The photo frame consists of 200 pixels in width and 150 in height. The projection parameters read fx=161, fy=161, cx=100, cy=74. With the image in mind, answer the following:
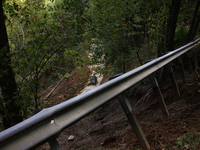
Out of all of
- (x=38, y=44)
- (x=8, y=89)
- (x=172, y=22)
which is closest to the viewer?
(x=8, y=89)

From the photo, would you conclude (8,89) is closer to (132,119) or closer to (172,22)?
(132,119)

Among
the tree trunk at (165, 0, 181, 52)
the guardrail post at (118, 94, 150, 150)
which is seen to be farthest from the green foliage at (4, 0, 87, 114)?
the tree trunk at (165, 0, 181, 52)

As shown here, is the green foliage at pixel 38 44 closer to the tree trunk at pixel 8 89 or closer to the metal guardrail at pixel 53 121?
the tree trunk at pixel 8 89

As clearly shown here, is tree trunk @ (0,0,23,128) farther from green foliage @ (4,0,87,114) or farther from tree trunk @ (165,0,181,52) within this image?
tree trunk @ (165,0,181,52)

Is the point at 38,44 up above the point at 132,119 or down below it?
above

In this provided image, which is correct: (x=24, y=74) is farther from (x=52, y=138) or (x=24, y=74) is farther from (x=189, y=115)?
(x=189, y=115)

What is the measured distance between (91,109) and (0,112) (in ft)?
10.3

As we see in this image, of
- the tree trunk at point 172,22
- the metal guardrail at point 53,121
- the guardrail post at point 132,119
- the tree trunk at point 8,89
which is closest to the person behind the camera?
the metal guardrail at point 53,121

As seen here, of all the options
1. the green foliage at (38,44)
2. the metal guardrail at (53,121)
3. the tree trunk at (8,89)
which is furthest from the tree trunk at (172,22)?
the tree trunk at (8,89)

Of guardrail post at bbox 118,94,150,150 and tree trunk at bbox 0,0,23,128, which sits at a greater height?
tree trunk at bbox 0,0,23,128

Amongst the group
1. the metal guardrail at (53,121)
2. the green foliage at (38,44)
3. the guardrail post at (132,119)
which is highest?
the green foliage at (38,44)

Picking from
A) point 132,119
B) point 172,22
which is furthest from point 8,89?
point 172,22

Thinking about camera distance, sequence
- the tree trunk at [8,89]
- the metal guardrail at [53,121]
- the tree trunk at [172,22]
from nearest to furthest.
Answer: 1. the metal guardrail at [53,121]
2. the tree trunk at [8,89]
3. the tree trunk at [172,22]

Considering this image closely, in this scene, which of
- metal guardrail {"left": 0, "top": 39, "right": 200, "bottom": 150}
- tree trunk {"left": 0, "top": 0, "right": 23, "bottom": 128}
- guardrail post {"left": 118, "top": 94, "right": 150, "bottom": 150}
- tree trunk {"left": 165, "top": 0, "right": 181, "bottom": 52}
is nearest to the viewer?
metal guardrail {"left": 0, "top": 39, "right": 200, "bottom": 150}
